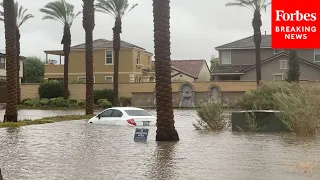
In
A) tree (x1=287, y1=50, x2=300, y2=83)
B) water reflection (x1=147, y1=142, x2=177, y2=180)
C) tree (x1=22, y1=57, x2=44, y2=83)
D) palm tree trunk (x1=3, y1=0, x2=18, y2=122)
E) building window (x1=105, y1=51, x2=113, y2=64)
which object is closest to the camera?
water reflection (x1=147, y1=142, x2=177, y2=180)

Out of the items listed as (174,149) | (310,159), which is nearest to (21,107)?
(174,149)

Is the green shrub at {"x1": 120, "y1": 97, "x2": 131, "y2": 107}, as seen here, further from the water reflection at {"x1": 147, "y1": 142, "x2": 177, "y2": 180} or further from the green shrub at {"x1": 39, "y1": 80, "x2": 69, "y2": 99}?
the water reflection at {"x1": 147, "y1": 142, "x2": 177, "y2": 180}

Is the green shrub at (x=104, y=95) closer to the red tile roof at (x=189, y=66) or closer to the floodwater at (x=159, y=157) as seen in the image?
the red tile roof at (x=189, y=66)

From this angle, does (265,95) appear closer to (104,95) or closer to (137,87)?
(104,95)

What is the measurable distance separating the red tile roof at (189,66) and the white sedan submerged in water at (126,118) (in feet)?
180

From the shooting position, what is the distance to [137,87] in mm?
61156

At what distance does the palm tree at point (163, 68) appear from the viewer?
18750 mm

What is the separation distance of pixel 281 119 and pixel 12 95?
1372cm

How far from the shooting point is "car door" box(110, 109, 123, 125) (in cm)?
2676

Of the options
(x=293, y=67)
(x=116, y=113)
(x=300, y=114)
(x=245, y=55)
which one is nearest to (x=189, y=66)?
(x=245, y=55)

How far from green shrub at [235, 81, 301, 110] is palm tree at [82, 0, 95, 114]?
37.9 feet

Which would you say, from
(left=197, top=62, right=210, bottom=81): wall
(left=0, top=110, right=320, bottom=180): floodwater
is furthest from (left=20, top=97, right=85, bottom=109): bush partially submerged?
(left=0, top=110, right=320, bottom=180): floodwater

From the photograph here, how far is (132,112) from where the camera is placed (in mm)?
26812

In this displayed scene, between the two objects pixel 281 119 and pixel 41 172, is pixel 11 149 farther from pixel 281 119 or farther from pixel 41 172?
pixel 281 119
